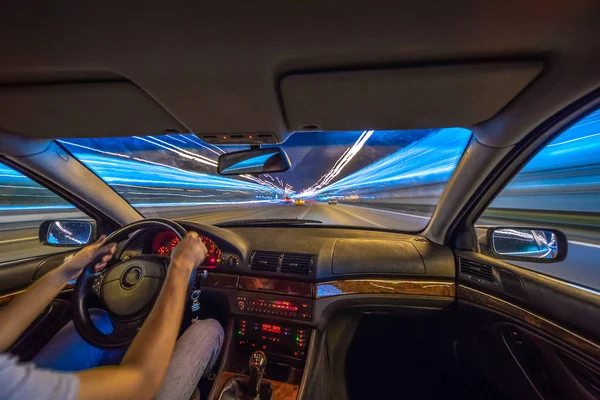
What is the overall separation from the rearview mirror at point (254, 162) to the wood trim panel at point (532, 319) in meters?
2.12

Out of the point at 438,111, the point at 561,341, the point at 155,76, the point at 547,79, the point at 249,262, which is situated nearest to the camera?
the point at 547,79

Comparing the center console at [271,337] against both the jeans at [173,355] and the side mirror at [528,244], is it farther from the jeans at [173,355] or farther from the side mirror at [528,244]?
the side mirror at [528,244]

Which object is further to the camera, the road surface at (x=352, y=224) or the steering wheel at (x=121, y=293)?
the road surface at (x=352, y=224)

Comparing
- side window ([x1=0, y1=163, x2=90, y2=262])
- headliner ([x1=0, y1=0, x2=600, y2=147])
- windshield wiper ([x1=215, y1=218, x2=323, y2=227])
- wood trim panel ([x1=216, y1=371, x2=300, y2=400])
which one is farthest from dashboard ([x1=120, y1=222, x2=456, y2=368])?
side window ([x1=0, y1=163, x2=90, y2=262])

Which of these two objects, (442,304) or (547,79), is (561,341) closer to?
(442,304)

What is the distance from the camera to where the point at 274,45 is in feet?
4.28

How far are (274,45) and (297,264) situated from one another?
2.06 metres

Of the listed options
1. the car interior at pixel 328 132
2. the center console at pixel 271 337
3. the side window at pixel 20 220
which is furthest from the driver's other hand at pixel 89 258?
the side window at pixel 20 220

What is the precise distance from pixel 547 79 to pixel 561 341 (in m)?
1.61

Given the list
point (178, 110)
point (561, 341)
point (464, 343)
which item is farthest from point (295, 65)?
point (464, 343)

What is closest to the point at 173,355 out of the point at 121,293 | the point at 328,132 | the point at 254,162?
the point at 121,293

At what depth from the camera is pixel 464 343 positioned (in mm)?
2902

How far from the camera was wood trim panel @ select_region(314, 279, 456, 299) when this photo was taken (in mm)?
2654

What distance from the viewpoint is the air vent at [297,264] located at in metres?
2.73
